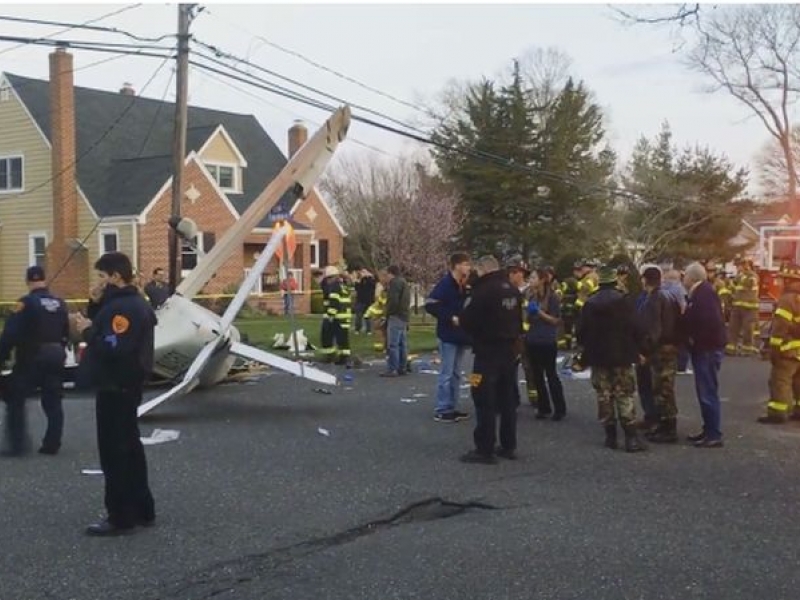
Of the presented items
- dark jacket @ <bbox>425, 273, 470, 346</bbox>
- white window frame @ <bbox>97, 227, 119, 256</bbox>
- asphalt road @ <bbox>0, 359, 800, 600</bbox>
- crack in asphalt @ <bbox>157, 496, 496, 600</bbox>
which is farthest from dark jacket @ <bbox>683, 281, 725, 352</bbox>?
white window frame @ <bbox>97, 227, 119, 256</bbox>

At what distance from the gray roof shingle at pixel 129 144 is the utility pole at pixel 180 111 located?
43.1ft

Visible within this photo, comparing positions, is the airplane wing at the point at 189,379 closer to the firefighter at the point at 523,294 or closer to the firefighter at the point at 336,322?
the firefighter at the point at 523,294

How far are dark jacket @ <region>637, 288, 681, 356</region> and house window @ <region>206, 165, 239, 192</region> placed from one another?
27757 mm

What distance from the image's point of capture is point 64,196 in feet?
103

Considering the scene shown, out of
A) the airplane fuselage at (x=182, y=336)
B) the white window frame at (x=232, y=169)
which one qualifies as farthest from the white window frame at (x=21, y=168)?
the airplane fuselage at (x=182, y=336)

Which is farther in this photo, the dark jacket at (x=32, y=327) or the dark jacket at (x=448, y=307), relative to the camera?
the dark jacket at (x=448, y=307)

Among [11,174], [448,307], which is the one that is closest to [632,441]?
[448,307]

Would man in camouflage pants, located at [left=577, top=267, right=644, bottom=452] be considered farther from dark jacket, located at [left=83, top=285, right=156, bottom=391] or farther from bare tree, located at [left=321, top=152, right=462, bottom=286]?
bare tree, located at [left=321, top=152, right=462, bottom=286]

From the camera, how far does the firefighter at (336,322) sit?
52.7 ft

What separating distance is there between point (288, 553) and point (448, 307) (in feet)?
16.8

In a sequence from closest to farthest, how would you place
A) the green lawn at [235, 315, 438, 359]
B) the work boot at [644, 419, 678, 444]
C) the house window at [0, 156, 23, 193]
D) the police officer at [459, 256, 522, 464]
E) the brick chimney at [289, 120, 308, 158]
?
the police officer at [459, 256, 522, 464] < the work boot at [644, 419, 678, 444] < the green lawn at [235, 315, 438, 359] < the house window at [0, 156, 23, 193] < the brick chimney at [289, 120, 308, 158]

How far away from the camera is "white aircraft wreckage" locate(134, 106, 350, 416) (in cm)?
1149

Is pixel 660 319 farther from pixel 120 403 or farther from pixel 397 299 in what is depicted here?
pixel 397 299

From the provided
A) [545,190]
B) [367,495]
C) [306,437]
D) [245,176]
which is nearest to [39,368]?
[306,437]
